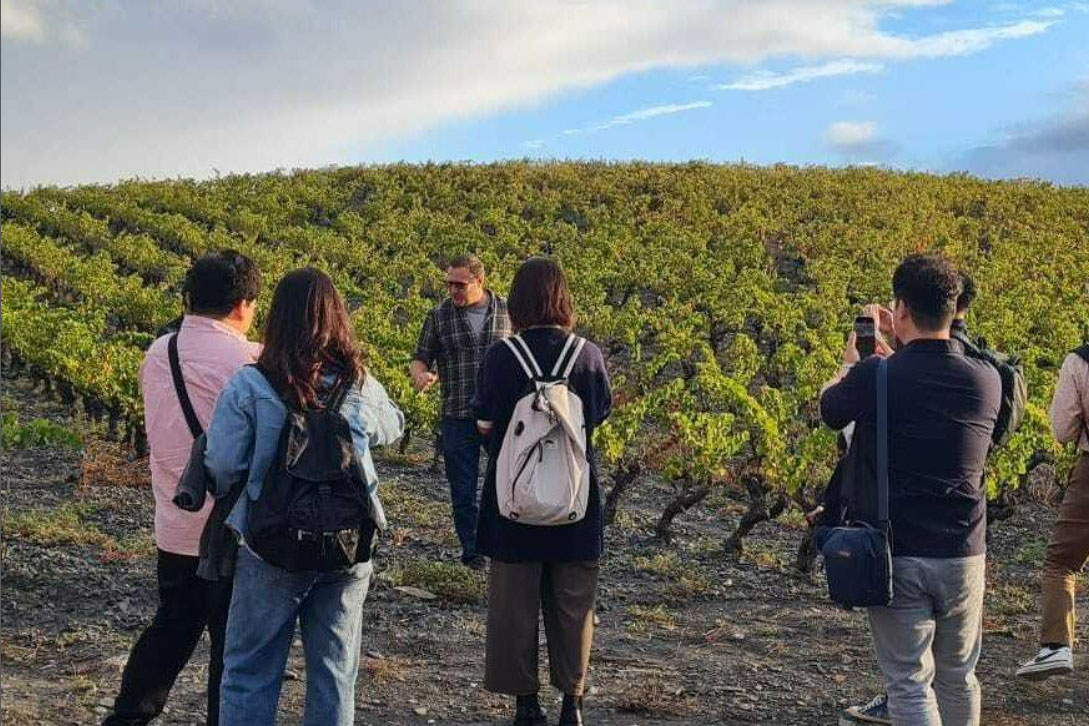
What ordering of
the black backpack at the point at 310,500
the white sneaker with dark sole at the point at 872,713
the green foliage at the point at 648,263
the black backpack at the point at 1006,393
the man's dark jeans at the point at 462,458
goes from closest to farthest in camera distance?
the black backpack at the point at 310,500 → the black backpack at the point at 1006,393 → the white sneaker with dark sole at the point at 872,713 → the man's dark jeans at the point at 462,458 → the green foliage at the point at 648,263

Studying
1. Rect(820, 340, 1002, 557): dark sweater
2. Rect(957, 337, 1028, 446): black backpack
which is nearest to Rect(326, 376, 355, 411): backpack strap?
Rect(820, 340, 1002, 557): dark sweater

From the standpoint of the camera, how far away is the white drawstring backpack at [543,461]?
153 inches

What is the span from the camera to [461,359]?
6.32m

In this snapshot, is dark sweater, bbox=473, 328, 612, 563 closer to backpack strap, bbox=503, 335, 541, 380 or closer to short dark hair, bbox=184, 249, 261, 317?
backpack strap, bbox=503, 335, 541, 380

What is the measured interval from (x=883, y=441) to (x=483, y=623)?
3076 millimetres

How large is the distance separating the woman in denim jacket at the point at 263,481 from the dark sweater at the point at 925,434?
146cm

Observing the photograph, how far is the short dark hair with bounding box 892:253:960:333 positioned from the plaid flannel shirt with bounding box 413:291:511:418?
10.5 feet

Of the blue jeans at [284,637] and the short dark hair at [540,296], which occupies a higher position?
the short dark hair at [540,296]

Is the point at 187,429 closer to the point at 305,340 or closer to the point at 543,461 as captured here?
the point at 305,340

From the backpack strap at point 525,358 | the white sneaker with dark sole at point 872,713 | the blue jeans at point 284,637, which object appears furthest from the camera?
the white sneaker with dark sole at point 872,713

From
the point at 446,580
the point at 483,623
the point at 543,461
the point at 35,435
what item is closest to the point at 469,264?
the point at 446,580

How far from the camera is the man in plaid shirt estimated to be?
6242mm

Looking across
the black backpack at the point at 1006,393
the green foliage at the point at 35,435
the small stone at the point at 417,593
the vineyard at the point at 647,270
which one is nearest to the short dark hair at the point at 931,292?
the black backpack at the point at 1006,393

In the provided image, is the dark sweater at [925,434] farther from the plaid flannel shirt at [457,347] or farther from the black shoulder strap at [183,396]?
the plaid flannel shirt at [457,347]
